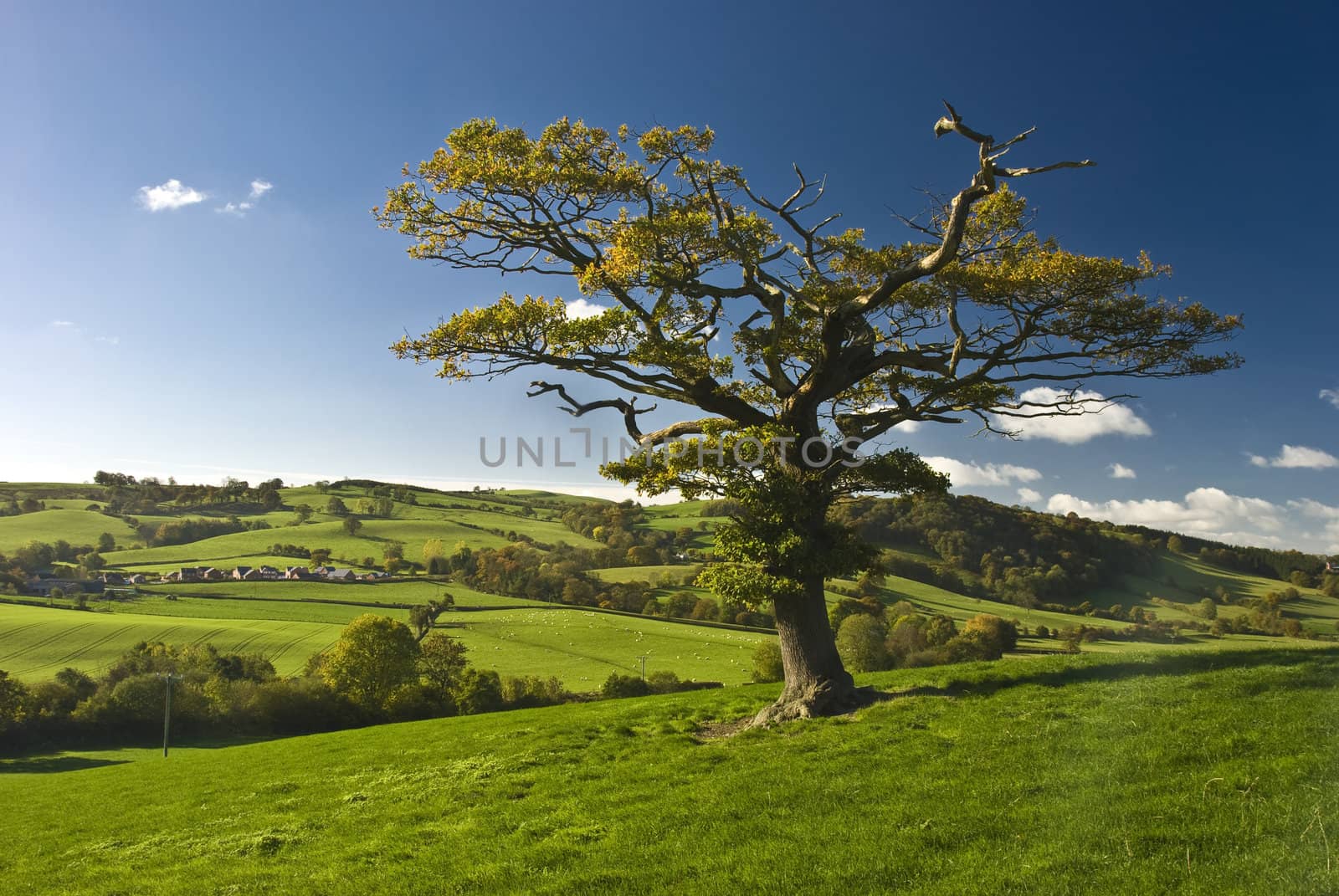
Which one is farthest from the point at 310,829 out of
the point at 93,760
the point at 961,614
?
the point at 961,614

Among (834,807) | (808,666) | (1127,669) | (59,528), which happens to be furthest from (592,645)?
(59,528)

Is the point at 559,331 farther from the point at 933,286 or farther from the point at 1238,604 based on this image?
the point at 1238,604

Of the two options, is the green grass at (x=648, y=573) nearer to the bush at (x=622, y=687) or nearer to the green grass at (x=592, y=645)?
the green grass at (x=592, y=645)

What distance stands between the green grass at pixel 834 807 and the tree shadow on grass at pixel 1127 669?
10 centimetres

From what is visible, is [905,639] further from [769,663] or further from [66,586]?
[66,586]

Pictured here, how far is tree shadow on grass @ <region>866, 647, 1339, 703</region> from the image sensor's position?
13.7 m

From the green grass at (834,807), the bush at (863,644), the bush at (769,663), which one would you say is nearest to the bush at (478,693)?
the bush at (769,663)

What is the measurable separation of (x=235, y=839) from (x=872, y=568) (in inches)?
522

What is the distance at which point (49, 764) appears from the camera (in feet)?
176

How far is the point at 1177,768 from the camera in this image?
8062 millimetres

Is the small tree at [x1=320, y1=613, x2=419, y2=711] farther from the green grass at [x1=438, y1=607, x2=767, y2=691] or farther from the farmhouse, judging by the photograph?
the farmhouse

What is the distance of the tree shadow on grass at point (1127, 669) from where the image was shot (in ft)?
45.0

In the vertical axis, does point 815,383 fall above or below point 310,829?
above

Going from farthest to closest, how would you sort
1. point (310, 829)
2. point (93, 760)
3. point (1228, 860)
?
point (93, 760)
point (310, 829)
point (1228, 860)
